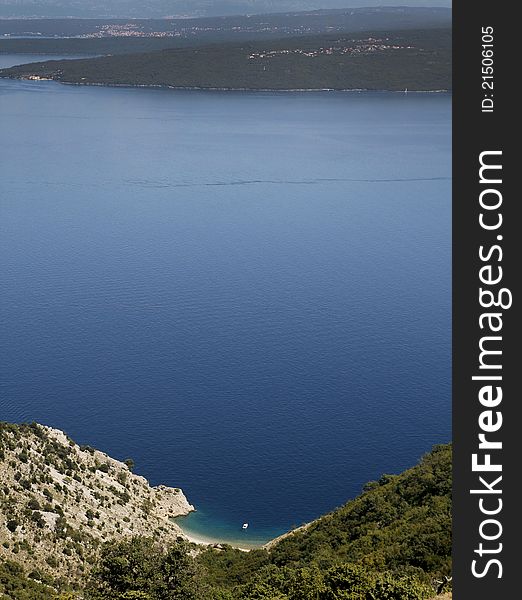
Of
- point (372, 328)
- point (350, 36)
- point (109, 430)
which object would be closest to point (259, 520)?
point (109, 430)

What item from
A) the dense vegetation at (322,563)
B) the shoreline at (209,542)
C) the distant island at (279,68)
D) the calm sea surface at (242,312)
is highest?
the distant island at (279,68)

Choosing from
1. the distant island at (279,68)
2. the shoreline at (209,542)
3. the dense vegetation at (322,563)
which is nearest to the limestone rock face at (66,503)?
the shoreline at (209,542)

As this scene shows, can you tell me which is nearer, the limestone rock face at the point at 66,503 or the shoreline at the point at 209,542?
the limestone rock face at the point at 66,503

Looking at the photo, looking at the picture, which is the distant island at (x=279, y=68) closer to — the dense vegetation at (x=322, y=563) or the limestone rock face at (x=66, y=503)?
the limestone rock face at (x=66, y=503)

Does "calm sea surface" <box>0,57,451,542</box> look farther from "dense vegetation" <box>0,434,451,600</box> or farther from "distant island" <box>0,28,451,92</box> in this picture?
"distant island" <box>0,28,451,92</box>

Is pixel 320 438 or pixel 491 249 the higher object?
pixel 320 438

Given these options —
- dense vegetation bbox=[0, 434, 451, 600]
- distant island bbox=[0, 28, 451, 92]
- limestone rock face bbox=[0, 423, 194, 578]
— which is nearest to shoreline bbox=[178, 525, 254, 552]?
limestone rock face bbox=[0, 423, 194, 578]

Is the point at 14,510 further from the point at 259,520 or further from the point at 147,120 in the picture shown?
the point at 147,120
